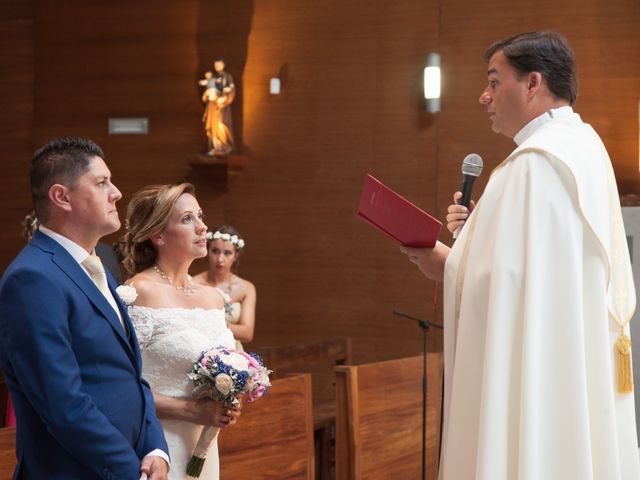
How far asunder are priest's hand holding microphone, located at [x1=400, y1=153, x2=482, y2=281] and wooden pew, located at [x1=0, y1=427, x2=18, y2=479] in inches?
57.1

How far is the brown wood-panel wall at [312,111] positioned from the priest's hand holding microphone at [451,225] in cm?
450

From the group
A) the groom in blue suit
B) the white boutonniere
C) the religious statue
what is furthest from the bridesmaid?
the groom in blue suit

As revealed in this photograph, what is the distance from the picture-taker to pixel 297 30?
28.7 feet

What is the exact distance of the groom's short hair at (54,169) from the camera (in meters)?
2.80

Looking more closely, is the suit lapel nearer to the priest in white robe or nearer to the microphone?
the priest in white robe

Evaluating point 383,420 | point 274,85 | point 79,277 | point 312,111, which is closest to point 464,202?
point 79,277

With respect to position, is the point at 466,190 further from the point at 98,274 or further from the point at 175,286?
the point at 98,274

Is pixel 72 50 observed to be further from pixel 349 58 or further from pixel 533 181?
pixel 533 181

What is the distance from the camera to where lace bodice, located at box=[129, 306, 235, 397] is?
3.50m

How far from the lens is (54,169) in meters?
2.81

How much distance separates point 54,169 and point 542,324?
1.46 m

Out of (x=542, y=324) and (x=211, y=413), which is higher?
(x=542, y=324)

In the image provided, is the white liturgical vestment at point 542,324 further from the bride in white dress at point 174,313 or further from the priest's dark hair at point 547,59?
the bride in white dress at point 174,313

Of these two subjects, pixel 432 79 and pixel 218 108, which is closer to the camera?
pixel 432 79
